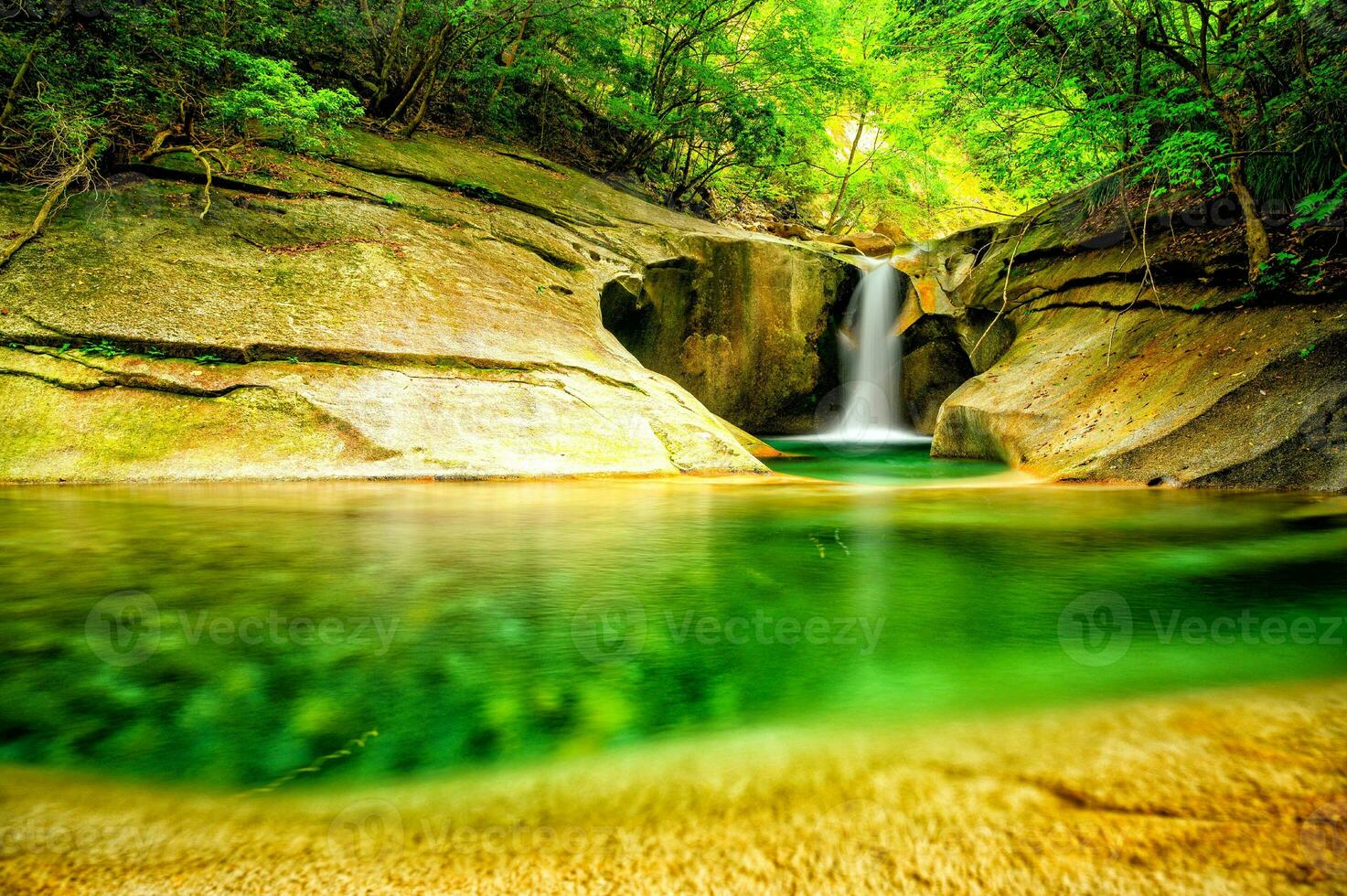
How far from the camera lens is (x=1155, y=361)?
7.78 meters

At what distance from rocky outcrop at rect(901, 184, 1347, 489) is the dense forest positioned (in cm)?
60

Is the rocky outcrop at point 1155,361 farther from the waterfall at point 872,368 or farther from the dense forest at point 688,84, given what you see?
the waterfall at point 872,368

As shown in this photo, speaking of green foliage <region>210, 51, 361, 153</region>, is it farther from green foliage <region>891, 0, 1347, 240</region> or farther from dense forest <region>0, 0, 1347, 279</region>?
green foliage <region>891, 0, 1347, 240</region>

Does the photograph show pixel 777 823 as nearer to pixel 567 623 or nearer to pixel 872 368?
pixel 567 623

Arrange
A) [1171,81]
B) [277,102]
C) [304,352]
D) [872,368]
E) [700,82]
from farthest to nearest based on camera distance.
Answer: [872,368] → [700,82] → [1171,81] → [277,102] → [304,352]

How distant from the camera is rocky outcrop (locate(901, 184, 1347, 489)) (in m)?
6.00

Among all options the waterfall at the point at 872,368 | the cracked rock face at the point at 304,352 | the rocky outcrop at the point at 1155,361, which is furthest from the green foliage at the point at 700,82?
the waterfall at the point at 872,368

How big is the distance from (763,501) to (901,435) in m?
11.5

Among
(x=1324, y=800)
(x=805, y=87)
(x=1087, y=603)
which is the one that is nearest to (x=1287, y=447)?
(x=1087, y=603)

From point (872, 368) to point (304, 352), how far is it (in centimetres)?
1260

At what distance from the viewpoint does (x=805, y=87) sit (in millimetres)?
14945

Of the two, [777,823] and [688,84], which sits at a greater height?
[688,84]

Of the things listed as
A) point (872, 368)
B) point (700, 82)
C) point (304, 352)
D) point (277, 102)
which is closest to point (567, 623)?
point (304, 352)

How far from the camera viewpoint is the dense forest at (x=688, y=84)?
24.1 ft
